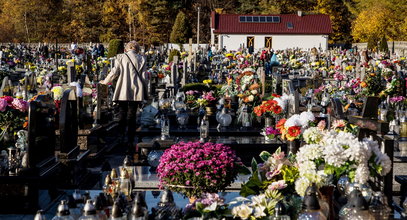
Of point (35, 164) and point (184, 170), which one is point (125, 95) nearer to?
point (35, 164)

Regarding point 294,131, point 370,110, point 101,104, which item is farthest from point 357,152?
point 101,104

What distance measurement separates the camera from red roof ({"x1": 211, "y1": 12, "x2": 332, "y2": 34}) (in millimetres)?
62812

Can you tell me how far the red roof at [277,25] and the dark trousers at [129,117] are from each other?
51.5 m

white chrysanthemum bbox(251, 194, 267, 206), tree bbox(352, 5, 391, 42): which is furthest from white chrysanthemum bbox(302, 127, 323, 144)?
tree bbox(352, 5, 391, 42)

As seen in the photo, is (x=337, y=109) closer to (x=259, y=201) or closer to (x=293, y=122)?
(x=293, y=122)

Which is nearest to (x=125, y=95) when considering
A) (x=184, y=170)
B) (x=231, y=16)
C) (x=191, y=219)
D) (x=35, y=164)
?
(x=35, y=164)

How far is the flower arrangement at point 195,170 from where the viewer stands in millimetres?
5793

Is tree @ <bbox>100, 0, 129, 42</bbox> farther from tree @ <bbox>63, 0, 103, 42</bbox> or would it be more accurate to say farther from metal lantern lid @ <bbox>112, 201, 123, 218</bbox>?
metal lantern lid @ <bbox>112, 201, 123, 218</bbox>

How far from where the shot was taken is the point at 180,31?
6400 centimetres

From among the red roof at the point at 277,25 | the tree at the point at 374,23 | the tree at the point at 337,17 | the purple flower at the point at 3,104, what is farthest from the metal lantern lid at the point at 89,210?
the tree at the point at 337,17

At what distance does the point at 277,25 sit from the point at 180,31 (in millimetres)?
9572

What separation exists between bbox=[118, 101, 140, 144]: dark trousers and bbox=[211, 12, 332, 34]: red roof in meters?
51.5

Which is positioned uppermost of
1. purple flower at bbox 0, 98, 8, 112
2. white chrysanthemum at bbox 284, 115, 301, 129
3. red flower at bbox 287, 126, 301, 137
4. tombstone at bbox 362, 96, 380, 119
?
tombstone at bbox 362, 96, 380, 119

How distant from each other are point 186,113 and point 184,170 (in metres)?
7.57
